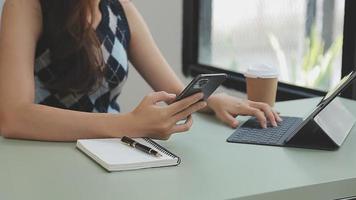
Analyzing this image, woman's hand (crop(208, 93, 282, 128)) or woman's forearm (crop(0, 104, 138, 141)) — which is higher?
woman's forearm (crop(0, 104, 138, 141))

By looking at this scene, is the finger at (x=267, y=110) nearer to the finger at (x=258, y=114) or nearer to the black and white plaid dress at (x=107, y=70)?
the finger at (x=258, y=114)

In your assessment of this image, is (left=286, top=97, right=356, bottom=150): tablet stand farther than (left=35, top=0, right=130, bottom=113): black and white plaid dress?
No

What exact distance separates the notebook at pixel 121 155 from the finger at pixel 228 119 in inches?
10.1

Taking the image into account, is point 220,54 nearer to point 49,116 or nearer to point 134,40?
point 134,40

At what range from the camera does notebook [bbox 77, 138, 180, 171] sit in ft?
3.25

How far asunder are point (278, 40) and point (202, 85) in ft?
4.03

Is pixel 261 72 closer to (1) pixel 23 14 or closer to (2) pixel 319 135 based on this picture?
(2) pixel 319 135

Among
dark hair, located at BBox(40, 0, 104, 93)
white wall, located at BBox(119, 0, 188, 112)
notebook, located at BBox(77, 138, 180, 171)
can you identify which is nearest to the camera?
notebook, located at BBox(77, 138, 180, 171)

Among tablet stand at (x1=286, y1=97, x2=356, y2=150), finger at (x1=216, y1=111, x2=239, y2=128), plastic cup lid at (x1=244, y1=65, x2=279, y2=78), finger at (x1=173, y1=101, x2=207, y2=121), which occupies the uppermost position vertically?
finger at (x1=173, y1=101, x2=207, y2=121)

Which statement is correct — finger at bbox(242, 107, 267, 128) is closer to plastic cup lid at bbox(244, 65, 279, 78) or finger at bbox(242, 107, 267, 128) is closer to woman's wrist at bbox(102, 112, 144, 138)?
plastic cup lid at bbox(244, 65, 279, 78)

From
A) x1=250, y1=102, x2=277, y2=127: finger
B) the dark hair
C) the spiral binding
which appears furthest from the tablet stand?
the dark hair

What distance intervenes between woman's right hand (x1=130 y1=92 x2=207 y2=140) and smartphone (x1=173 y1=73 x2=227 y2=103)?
0.03ft

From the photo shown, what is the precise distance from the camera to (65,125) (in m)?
1.16

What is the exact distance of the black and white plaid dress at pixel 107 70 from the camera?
1.48 m
